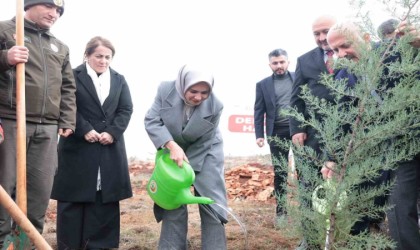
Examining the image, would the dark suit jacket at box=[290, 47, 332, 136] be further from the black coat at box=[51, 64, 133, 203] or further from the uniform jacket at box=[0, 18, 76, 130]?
the uniform jacket at box=[0, 18, 76, 130]

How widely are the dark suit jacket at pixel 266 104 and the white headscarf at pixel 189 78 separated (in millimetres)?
2133

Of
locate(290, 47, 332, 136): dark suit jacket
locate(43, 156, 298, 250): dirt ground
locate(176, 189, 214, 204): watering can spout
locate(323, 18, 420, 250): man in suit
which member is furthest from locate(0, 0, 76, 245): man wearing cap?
locate(323, 18, 420, 250): man in suit

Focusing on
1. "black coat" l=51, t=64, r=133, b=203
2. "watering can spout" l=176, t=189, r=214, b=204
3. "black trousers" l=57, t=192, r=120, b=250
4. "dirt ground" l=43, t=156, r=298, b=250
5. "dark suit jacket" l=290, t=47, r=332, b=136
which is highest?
"dark suit jacket" l=290, t=47, r=332, b=136

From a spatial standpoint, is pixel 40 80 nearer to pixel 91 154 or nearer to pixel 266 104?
pixel 91 154

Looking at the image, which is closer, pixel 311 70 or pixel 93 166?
pixel 311 70

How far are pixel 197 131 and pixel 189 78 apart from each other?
15.6 inches

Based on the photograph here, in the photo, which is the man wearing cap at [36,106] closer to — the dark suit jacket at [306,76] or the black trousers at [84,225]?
the black trousers at [84,225]

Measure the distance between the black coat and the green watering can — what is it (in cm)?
73

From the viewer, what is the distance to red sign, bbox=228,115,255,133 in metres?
13.3

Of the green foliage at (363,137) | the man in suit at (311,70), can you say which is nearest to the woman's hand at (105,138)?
the man in suit at (311,70)

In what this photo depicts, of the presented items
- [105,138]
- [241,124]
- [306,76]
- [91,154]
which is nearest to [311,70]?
[306,76]

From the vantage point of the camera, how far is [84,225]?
4492 millimetres

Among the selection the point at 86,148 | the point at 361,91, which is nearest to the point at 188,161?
the point at 86,148

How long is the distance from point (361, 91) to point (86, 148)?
2291 mm
